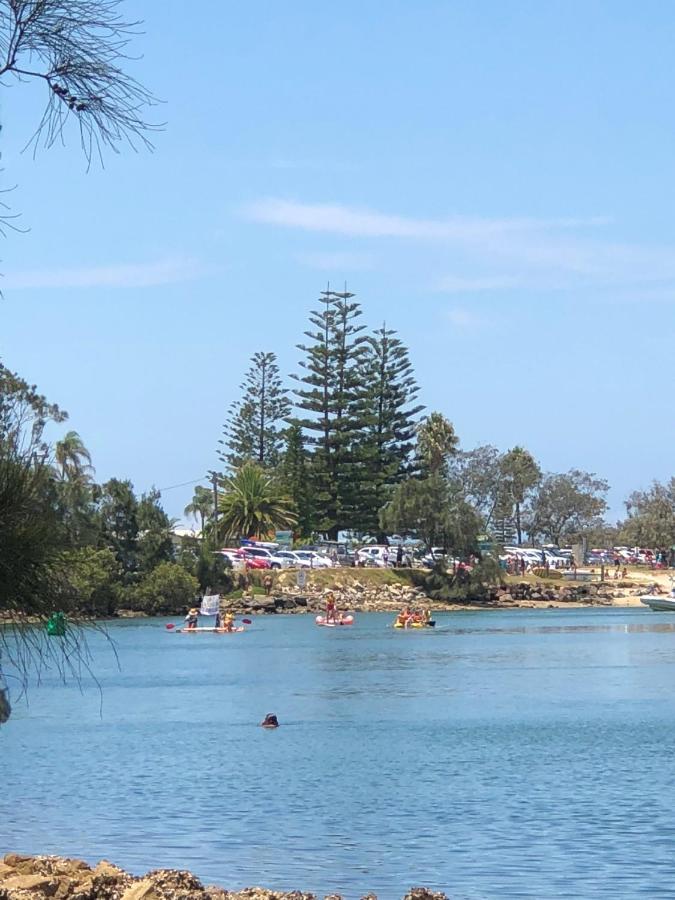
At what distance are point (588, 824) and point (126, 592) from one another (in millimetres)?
74678

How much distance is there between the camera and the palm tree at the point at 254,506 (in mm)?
111812

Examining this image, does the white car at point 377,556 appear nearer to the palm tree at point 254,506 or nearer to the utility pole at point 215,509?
the palm tree at point 254,506

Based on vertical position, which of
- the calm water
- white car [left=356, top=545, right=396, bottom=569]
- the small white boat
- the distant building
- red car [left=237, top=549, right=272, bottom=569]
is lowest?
the calm water

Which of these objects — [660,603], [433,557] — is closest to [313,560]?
[433,557]

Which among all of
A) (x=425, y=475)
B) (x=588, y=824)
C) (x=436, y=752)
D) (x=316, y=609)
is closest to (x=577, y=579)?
(x=425, y=475)

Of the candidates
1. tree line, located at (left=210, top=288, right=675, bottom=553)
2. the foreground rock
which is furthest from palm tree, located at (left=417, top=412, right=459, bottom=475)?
the foreground rock

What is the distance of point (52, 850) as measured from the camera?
19766 millimetres

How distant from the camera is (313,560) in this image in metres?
103

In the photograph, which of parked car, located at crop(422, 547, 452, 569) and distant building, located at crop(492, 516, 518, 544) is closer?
parked car, located at crop(422, 547, 452, 569)

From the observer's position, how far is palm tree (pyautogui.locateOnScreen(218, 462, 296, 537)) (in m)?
112

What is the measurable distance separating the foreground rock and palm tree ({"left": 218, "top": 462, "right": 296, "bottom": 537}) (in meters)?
96.3

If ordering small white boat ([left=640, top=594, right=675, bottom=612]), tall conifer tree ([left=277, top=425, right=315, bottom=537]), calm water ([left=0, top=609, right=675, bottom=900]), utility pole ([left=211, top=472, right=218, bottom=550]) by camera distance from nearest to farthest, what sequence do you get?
calm water ([left=0, top=609, right=675, bottom=900]) → small white boat ([left=640, top=594, right=675, bottom=612]) → utility pole ([left=211, top=472, right=218, bottom=550]) → tall conifer tree ([left=277, top=425, right=315, bottom=537])

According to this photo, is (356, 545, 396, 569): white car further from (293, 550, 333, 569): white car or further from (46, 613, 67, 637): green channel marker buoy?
(46, 613, 67, 637): green channel marker buoy

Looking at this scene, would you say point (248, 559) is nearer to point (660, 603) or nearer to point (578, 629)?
point (660, 603)
